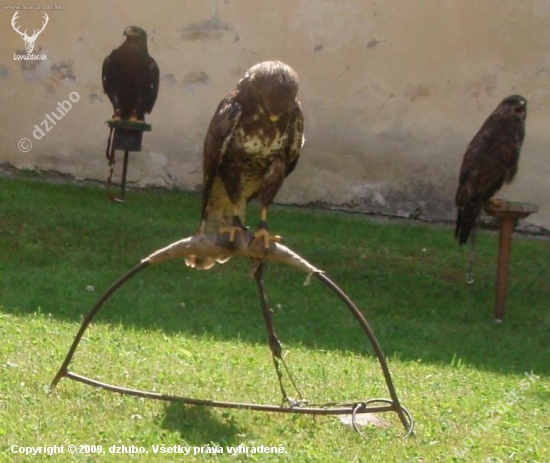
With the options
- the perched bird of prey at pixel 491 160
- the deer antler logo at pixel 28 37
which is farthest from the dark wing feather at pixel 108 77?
the perched bird of prey at pixel 491 160

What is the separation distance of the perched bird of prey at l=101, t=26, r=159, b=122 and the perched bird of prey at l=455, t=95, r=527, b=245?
12.3 ft

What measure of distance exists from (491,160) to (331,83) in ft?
10.4

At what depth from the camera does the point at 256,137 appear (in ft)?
17.1

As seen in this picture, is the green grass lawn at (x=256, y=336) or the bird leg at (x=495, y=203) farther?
the bird leg at (x=495, y=203)

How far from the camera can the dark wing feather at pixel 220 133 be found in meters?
5.18

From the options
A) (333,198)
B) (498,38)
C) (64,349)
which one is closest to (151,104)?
(333,198)

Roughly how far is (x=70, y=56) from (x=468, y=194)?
5244mm

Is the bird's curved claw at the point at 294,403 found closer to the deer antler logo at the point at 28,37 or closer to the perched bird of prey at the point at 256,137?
the perched bird of prey at the point at 256,137

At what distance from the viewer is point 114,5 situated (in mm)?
10914

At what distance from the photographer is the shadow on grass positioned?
15.3 ft

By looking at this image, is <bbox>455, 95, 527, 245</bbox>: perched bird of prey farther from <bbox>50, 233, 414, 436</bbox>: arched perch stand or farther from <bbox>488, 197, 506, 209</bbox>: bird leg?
<bbox>50, 233, 414, 436</bbox>: arched perch stand

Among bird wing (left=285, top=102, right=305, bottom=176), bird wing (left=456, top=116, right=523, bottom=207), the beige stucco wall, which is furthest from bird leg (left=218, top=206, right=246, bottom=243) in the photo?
the beige stucco wall

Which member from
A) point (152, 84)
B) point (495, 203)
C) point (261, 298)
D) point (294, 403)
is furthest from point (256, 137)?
point (152, 84)

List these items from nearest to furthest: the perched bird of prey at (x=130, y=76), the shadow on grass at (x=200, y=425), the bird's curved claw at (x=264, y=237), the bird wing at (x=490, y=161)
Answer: the shadow on grass at (x=200, y=425)
the bird's curved claw at (x=264, y=237)
the bird wing at (x=490, y=161)
the perched bird of prey at (x=130, y=76)
